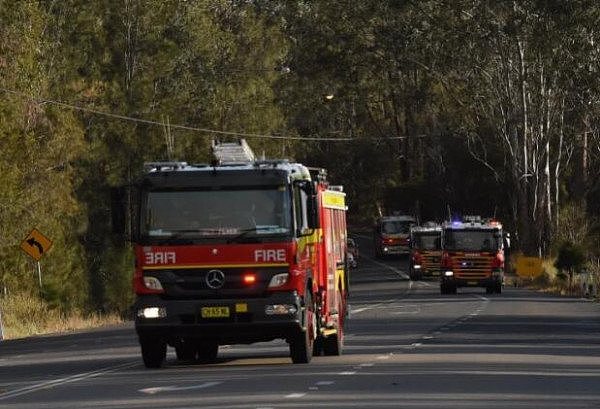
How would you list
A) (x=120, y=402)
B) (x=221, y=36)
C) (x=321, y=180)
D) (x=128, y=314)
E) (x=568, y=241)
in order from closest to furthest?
1. (x=120, y=402)
2. (x=321, y=180)
3. (x=128, y=314)
4. (x=568, y=241)
5. (x=221, y=36)

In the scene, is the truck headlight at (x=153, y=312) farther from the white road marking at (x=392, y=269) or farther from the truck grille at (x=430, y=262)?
the white road marking at (x=392, y=269)

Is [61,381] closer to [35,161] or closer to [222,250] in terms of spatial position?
[222,250]

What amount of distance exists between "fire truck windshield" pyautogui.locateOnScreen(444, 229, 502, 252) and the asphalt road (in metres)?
18.3

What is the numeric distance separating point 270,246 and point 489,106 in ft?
179

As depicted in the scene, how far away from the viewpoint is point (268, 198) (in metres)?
23.2

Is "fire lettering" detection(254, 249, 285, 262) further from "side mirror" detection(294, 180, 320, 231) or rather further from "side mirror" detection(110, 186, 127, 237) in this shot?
"side mirror" detection(110, 186, 127, 237)

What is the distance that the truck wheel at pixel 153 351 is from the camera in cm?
2427

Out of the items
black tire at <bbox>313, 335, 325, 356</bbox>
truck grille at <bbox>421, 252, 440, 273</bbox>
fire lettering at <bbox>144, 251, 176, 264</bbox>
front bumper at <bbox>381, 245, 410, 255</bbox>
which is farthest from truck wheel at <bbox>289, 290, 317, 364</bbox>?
front bumper at <bbox>381, 245, 410, 255</bbox>

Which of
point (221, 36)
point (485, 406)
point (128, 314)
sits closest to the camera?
point (485, 406)

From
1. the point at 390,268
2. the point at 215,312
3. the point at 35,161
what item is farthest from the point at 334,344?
the point at 390,268

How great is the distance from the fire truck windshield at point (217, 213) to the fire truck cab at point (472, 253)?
122 ft

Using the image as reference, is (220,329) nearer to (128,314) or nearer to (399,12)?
(128,314)

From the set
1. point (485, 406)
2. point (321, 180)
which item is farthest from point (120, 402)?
point (321, 180)

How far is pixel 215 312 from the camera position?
23141 mm
